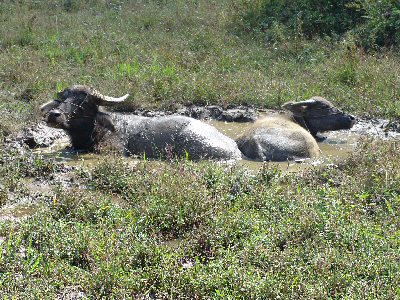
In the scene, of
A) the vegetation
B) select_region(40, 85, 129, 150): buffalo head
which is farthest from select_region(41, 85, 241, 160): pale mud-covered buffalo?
the vegetation

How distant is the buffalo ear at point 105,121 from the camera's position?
8312 millimetres

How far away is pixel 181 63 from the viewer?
11.2 metres

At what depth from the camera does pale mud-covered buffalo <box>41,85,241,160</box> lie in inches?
306

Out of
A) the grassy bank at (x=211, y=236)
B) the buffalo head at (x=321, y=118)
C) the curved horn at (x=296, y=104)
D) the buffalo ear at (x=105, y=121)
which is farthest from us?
the buffalo head at (x=321, y=118)

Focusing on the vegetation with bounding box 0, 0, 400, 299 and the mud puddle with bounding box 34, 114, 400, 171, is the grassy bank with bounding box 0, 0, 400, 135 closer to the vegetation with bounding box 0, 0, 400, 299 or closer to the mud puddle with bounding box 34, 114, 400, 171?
the vegetation with bounding box 0, 0, 400, 299

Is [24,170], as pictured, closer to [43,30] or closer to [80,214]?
[80,214]

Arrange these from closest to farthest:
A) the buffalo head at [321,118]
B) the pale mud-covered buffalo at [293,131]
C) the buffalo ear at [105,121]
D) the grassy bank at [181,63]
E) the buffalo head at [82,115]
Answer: the pale mud-covered buffalo at [293,131] → the buffalo head at [82,115] → the buffalo ear at [105,121] → the buffalo head at [321,118] → the grassy bank at [181,63]

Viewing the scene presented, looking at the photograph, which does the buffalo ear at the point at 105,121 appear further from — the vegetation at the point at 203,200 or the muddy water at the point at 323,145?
the muddy water at the point at 323,145

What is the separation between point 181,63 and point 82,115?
3.31 m

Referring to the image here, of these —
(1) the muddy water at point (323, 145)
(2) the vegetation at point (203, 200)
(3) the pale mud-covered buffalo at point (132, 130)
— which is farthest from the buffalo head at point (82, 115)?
(1) the muddy water at point (323, 145)

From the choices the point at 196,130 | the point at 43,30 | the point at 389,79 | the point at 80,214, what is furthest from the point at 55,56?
the point at 80,214

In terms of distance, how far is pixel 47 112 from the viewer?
26.6 ft

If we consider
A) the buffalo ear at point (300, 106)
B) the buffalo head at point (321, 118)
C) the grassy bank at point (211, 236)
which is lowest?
the buffalo head at point (321, 118)

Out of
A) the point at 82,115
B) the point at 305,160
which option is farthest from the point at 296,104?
the point at 82,115
